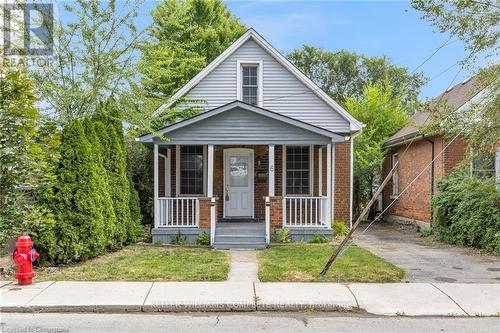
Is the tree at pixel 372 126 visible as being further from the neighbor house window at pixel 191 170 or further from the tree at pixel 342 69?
the tree at pixel 342 69

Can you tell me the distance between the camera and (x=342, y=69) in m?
43.9

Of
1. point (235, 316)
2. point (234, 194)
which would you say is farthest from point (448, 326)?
point (234, 194)

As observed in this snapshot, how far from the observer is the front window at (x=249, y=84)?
15.1 metres

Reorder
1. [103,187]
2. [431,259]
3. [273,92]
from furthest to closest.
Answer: [273,92] < [103,187] < [431,259]

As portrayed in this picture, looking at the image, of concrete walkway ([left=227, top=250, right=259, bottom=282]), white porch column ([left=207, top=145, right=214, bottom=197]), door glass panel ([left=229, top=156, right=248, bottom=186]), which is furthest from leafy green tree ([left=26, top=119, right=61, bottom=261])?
door glass panel ([left=229, top=156, right=248, bottom=186])

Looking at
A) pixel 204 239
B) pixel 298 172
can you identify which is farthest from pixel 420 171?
pixel 204 239

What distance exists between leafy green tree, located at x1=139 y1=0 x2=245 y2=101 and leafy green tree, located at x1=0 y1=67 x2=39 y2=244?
4.76m

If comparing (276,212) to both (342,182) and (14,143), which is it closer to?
(342,182)

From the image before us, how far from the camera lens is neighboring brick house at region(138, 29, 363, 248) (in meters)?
12.2

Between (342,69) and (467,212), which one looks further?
(342,69)

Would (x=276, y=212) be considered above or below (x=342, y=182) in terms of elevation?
below

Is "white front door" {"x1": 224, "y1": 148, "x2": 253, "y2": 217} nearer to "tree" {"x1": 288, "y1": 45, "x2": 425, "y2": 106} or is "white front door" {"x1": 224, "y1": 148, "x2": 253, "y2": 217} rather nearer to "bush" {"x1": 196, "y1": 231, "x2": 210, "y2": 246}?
"bush" {"x1": 196, "y1": 231, "x2": 210, "y2": 246}

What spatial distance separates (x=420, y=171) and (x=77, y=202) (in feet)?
39.0

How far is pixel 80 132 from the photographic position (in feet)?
31.7
